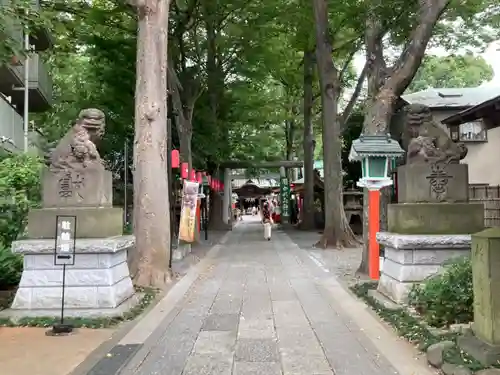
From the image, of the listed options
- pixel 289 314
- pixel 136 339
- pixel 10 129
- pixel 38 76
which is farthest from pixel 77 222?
pixel 38 76

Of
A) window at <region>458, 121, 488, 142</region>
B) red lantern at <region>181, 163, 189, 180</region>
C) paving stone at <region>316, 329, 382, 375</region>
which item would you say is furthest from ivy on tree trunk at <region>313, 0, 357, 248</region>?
paving stone at <region>316, 329, 382, 375</region>

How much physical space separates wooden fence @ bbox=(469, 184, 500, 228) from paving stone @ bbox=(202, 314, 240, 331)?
617 inches

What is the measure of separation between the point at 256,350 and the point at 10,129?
15396mm

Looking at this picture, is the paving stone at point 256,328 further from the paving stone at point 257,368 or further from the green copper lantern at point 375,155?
the green copper lantern at point 375,155

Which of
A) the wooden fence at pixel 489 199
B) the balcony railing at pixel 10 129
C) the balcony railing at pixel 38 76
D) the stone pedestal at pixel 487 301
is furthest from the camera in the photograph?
the balcony railing at pixel 38 76

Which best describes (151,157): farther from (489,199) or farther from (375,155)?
(489,199)

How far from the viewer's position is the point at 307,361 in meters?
6.25

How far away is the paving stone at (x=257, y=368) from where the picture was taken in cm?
582

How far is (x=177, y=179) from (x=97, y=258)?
860 inches

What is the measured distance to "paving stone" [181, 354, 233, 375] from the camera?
5.84 metres

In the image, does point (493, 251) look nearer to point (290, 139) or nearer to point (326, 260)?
point (326, 260)

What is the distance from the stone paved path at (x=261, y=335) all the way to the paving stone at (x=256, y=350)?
0.04ft

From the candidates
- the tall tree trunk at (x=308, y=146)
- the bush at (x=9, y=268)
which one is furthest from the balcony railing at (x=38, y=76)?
the tall tree trunk at (x=308, y=146)

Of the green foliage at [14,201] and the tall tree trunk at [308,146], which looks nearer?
the green foliage at [14,201]
